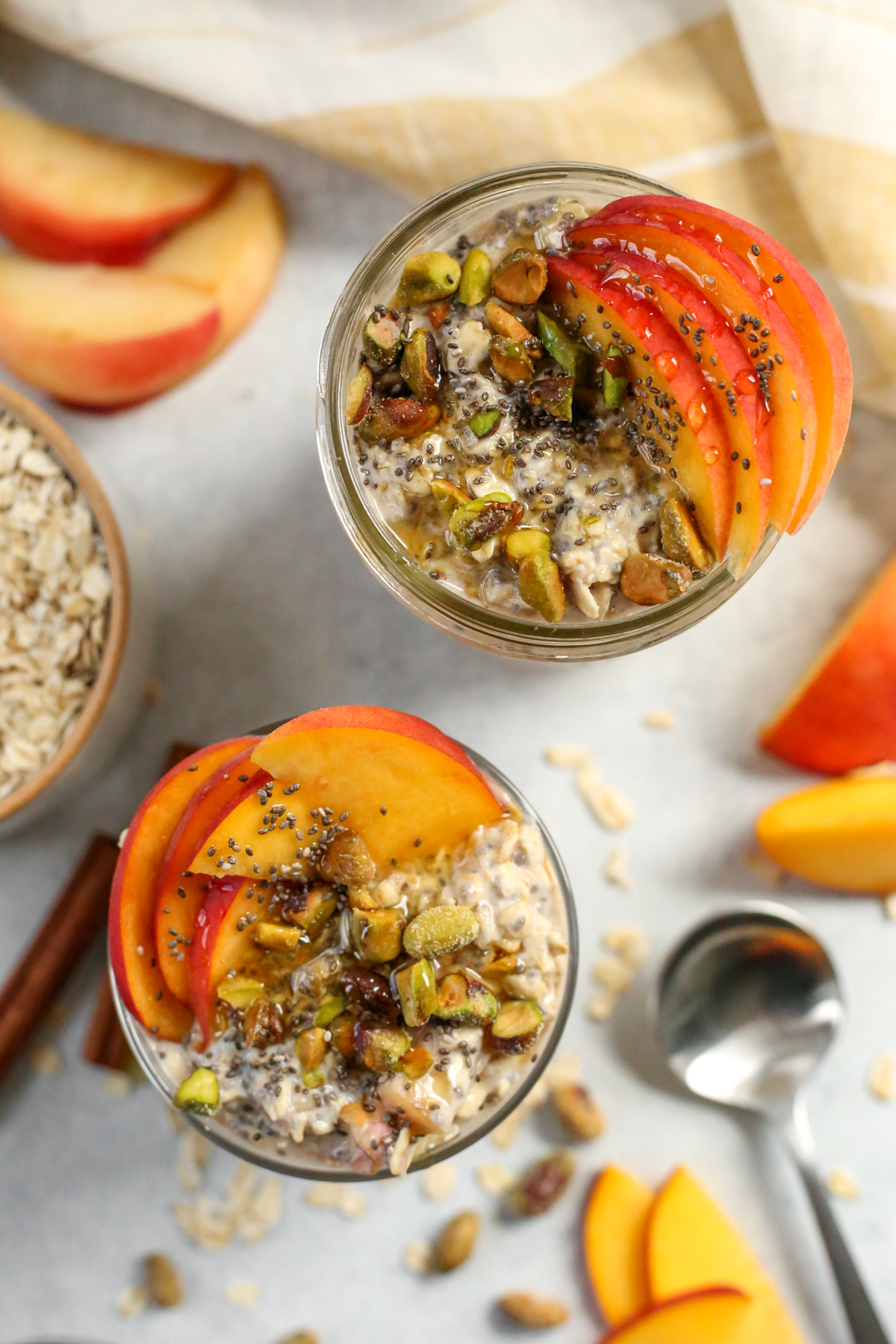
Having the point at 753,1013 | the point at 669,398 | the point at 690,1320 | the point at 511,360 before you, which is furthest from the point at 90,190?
the point at 690,1320

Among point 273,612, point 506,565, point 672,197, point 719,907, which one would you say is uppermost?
point 672,197

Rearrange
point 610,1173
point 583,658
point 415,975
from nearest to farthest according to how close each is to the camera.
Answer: point 415,975
point 583,658
point 610,1173

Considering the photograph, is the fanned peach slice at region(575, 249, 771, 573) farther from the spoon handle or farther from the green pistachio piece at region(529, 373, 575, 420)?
the spoon handle

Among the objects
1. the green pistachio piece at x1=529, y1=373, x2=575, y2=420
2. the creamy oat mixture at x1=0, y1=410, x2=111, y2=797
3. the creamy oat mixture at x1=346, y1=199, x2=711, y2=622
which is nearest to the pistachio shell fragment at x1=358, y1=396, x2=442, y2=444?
the creamy oat mixture at x1=346, y1=199, x2=711, y2=622

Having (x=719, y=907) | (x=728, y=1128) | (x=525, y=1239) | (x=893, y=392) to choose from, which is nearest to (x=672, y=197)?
(x=893, y=392)

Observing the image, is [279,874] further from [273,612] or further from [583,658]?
[273,612]
